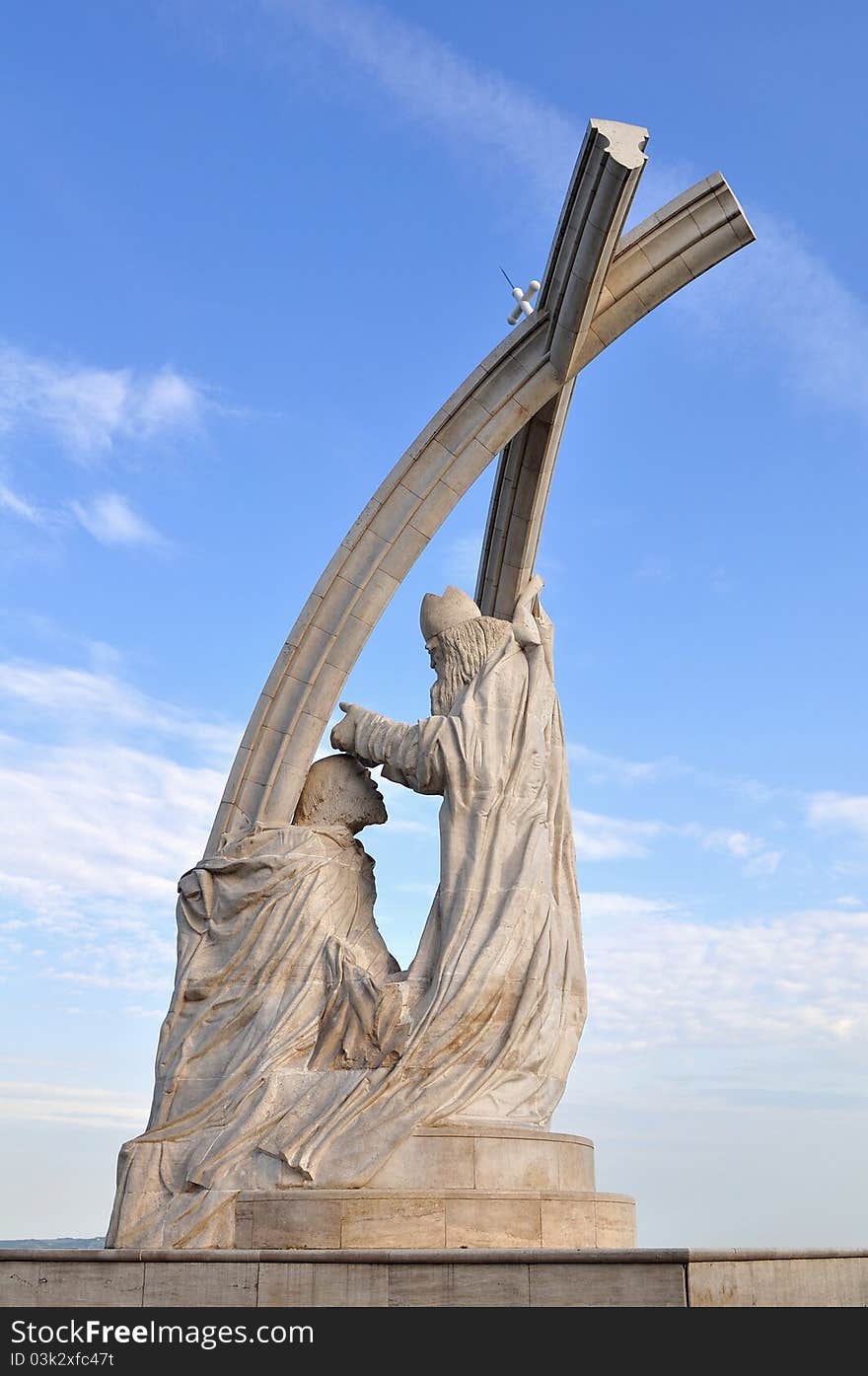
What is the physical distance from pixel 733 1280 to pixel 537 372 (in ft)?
22.3

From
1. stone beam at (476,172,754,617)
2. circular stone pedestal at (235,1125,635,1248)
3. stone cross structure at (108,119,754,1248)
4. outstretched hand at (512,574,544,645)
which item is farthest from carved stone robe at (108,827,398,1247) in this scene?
stone beam at (476,172,754,617)

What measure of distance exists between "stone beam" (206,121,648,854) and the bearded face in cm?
102

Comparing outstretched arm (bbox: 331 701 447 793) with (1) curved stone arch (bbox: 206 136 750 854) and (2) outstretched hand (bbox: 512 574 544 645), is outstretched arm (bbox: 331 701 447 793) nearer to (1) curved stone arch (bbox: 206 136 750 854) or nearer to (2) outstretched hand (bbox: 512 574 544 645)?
(1) curved stone arch (bbox: 206 136 750 854)

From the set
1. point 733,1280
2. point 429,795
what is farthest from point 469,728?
point 733,1280

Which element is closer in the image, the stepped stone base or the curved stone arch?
the stepped stone base

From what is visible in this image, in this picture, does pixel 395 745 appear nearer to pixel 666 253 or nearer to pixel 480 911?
pixel 480 911

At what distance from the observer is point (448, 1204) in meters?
8.21

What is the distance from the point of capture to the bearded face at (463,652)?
10086 mm

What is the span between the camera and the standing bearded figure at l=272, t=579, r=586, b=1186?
8695 mm

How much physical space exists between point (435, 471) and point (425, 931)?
3.62 meters

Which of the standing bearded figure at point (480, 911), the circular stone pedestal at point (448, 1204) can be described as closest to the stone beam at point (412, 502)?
the standing bearded figure at point (480, 911)

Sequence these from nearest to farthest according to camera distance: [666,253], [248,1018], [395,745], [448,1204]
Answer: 1. [448,1204]
2. [248,1018]
3. [395,745]
4. [666,253]

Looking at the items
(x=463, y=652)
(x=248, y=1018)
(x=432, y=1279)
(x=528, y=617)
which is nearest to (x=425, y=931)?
(x=248, y=1018)
